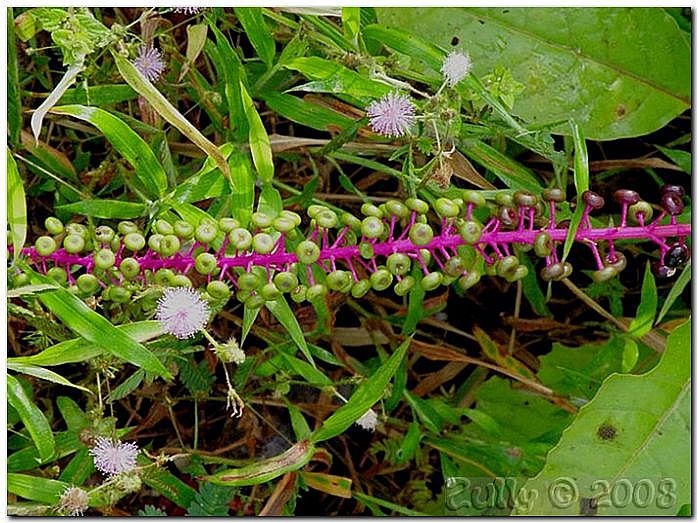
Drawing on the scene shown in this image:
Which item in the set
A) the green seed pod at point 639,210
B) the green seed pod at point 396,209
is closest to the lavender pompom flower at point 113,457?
the green seed pod at point 396,209

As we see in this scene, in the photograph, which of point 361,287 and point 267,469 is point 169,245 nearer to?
point 361,287

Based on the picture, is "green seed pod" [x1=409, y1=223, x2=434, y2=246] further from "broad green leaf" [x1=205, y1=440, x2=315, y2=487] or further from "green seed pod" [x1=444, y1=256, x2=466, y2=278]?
"broad green leaf" [x1=205, y1=440, x2=315, y2=487]

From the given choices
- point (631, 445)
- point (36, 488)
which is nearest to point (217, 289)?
point (36, 488)

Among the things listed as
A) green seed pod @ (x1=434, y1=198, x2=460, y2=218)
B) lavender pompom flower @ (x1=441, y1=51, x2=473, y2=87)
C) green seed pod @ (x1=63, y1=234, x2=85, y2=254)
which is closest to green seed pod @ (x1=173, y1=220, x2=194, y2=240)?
green seed pod @ (x1=63, y1=234, x2=85, y2=254)

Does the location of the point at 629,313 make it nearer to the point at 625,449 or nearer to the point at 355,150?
the point at 625,449

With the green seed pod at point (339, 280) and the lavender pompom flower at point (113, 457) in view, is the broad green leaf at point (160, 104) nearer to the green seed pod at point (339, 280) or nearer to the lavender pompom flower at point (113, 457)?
the green seed pod at point (339, 280)
